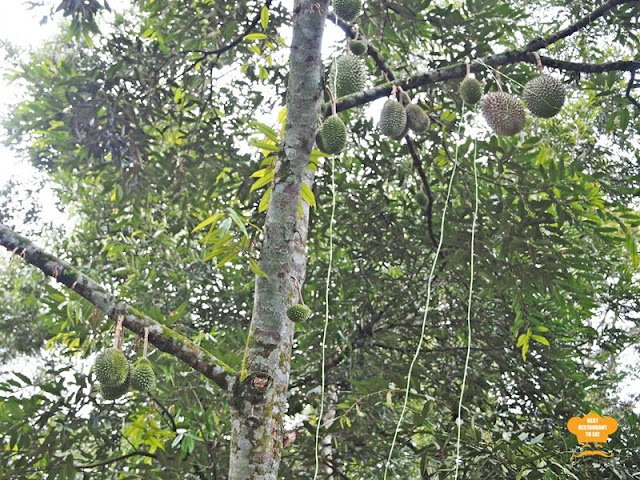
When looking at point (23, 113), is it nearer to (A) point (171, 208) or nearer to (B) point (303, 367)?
(A) point (171, 208)

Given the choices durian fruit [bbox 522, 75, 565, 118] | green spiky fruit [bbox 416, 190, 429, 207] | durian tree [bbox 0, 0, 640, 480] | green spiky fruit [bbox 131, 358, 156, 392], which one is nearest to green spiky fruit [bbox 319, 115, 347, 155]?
durian tree [bbox 0, 0, 640, 480]

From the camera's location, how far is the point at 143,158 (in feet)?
11.1

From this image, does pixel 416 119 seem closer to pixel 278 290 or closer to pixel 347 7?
pixel 347 7

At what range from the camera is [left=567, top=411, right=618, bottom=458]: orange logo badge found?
2555 millimetres

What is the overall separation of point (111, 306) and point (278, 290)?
1.70 ft

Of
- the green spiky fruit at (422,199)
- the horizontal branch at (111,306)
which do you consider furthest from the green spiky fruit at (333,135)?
the green spiky fruit at (422,199)

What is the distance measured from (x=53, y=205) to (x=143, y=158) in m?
3.96

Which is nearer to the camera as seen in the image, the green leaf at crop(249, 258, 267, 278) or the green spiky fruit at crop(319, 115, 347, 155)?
the green leaf at crop(249, 258, 267, 278)

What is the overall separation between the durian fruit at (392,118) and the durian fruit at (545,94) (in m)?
0.36

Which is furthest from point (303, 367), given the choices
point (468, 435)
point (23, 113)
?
point (23, 113)

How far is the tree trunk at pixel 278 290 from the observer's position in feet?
5.35

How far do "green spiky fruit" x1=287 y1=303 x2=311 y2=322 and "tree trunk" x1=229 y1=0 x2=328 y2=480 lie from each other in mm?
19

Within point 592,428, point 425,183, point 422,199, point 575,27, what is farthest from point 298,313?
point 592,428

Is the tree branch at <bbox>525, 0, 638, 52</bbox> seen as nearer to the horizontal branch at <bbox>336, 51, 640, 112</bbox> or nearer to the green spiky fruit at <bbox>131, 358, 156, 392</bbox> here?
the horizontal branch at <bbox>336, 51, 640, 112</bbox>
